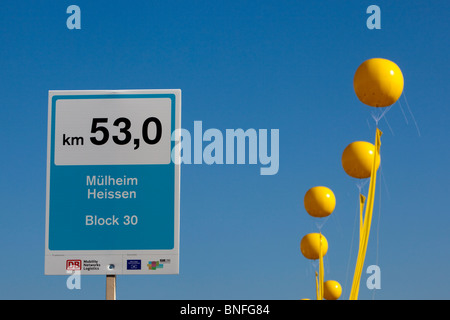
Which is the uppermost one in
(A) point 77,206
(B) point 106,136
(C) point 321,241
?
(B) point 106,136

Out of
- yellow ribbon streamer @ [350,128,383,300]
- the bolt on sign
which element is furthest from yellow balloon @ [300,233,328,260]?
the bolt on sign

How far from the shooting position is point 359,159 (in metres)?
11.1

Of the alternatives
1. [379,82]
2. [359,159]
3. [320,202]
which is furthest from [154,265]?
[320,202]

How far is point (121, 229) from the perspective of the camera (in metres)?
5.07

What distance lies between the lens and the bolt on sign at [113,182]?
16.5 ft

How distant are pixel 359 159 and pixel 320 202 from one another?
15.2ft

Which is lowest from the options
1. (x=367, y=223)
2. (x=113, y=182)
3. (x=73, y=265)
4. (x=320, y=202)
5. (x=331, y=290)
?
(x=331, y=290)

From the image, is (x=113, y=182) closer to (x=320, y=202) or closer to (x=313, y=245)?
(x=320, y=202)

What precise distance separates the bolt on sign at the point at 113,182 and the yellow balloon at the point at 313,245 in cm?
1360

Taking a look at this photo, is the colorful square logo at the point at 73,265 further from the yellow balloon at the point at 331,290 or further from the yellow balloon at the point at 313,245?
the yellow balloon at the point at 331,290

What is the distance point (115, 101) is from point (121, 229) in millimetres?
1068

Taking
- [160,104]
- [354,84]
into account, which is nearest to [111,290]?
[160,104]

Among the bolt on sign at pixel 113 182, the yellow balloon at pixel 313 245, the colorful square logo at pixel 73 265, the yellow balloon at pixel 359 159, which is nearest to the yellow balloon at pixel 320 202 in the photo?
the yellow balloon at pixel 313 245
